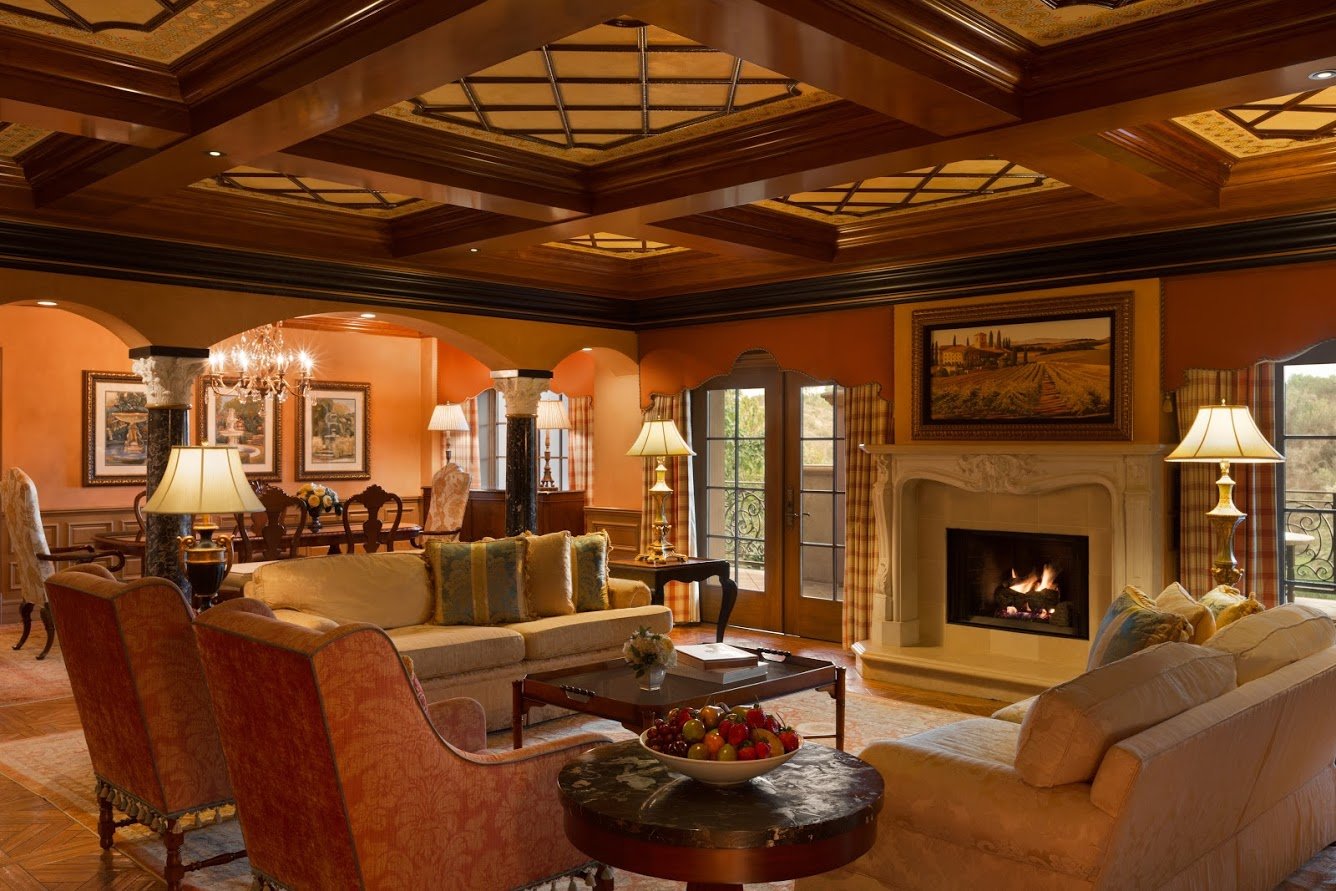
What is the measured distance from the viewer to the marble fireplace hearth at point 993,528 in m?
6.30

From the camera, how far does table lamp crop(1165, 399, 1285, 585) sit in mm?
5176

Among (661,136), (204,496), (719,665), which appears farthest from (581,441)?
(204,496)

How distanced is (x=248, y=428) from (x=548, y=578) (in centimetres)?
559

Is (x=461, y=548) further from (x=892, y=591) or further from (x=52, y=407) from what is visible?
(x=52, y=407)

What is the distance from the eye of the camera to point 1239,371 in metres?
6.07

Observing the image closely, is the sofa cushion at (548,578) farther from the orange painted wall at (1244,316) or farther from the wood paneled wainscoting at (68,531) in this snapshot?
the wood paneled wainscoting at (68,531)

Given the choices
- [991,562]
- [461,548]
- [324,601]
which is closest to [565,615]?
[461,548]

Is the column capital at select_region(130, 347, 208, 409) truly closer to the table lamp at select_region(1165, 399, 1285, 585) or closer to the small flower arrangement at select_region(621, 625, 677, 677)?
the small flower arrangement at select_region(621, 625, 677, 677)

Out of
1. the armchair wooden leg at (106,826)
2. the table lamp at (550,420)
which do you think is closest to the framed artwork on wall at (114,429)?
the table lamp at (550,420)

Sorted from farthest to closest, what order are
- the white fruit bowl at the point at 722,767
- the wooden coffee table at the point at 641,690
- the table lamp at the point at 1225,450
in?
the table lamp at the point at 1225,450
the wooden coffee table at the point at 641,690
the white fruit bowl at the point at 722,767

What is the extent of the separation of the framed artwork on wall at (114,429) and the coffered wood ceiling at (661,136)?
11.7ft

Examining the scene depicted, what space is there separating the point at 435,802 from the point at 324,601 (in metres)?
2.93

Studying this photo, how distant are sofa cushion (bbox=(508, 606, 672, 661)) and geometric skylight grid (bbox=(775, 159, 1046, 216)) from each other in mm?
2554

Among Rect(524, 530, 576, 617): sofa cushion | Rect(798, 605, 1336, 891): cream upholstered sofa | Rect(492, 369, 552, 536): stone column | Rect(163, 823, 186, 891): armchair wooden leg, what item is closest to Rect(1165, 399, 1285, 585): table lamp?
Rect(798, 605, 1336, 891): cream upholstered sofa
